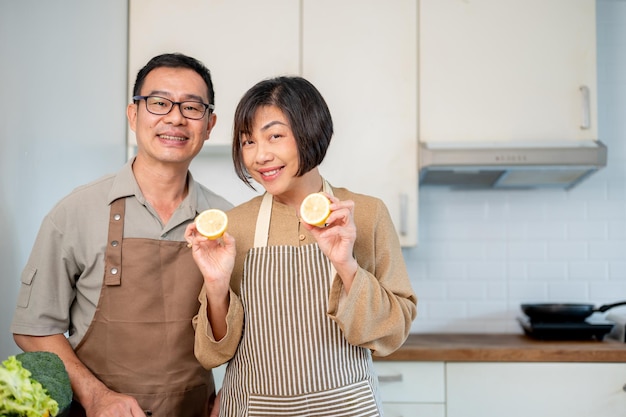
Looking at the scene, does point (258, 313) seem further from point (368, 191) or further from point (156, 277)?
point (368, 191)

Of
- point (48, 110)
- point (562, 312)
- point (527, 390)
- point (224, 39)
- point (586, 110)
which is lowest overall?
point (527, 390)

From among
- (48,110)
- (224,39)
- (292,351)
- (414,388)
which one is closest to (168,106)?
(48,110)

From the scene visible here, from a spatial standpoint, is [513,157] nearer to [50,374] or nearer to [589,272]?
[589,272]

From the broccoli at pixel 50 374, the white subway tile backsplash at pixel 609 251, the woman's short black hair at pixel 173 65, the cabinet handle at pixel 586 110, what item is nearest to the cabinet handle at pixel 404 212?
the cabinet handle at pixel 586 110

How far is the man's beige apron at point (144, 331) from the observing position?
69.1 inches

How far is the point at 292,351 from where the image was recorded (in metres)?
1.56

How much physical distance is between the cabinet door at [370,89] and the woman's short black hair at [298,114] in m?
1.42

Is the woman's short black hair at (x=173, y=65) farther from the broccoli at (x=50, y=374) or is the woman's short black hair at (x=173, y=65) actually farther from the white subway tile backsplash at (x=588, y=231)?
the white subway tile backsplash at (x=588, y=231)

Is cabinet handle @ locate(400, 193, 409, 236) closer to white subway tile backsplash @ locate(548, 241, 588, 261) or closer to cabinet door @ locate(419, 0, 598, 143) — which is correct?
cabinet door @ locate(419, 0, 598, 143)

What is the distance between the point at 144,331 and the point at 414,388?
4.36 feet

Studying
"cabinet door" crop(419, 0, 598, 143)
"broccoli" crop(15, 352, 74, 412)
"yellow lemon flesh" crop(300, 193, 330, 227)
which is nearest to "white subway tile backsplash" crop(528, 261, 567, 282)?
"cabinet door" crop(419, 0, 598, 143)

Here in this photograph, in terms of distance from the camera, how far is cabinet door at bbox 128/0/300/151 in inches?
119

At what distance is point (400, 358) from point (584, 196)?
1.25 meters

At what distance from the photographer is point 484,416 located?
9.05 ft
